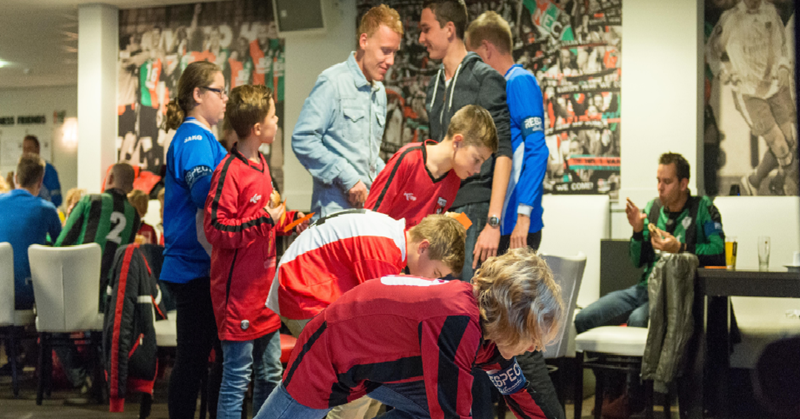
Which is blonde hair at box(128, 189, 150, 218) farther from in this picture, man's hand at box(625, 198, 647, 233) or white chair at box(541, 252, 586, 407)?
man's hand at box(625, 198, 647, 233)

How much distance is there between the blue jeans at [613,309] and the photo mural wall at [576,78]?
186cm

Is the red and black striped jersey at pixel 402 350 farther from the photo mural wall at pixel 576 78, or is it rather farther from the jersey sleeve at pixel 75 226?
the photo mural wall at pixel 576 78

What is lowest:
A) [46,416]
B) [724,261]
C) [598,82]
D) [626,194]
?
[46,416]

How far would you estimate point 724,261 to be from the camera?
3730 mm

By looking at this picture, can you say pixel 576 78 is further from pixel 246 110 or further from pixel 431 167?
pixel 246 110

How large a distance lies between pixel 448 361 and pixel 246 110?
129cm

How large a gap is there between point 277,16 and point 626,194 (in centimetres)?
Result: 330

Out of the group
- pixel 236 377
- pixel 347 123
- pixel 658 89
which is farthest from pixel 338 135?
pixel 658 89

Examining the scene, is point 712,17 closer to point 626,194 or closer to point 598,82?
point 598,82

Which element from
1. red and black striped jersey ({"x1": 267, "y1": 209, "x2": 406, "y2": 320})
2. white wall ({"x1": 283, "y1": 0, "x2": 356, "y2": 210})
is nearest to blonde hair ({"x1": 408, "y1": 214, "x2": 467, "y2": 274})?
red and black striped jersey ({"x1": 267, "y1": 209, "x2": 406, "y2": 320})

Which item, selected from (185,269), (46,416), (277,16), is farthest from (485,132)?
(277,16)

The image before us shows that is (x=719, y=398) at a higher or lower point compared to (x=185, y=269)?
lower

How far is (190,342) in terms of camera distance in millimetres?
2242

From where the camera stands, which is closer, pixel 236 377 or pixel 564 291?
pixel 236 377
